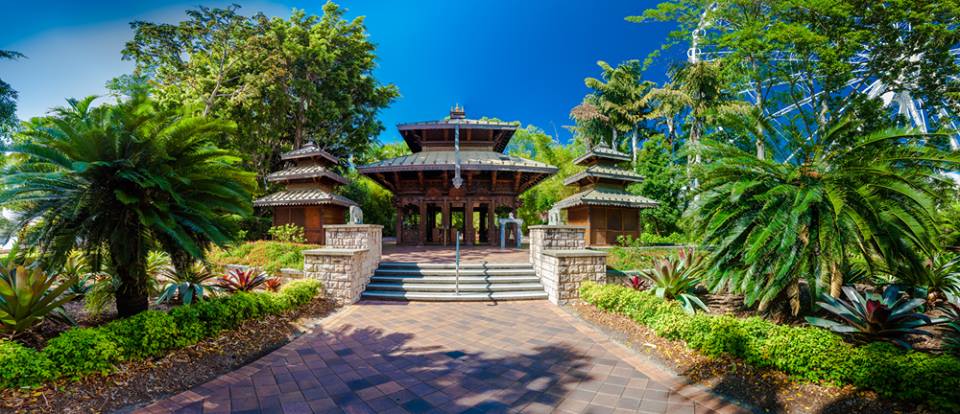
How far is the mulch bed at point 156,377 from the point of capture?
310cm

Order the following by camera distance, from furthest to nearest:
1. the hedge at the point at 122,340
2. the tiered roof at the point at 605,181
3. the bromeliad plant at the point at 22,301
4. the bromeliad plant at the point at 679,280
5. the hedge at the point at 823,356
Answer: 1. the tiered roof at the point at 605,181
2. the bromeliad plant at the point at 679,280
3. the bromeliad plant at the point at 22,301
4. the hedge at the point at 122,340
5. the hedge at the point at 823,356

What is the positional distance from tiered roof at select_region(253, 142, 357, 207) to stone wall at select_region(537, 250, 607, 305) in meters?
8.50

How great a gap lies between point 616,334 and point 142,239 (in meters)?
7.03

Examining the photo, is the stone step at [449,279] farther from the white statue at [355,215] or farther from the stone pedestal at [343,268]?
the white statue at [355,215]

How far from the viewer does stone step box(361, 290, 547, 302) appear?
7.86m

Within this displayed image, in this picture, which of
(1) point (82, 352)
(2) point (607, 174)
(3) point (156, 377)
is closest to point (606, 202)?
(2) point (607, 174)

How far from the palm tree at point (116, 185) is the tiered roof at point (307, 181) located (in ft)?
27.7

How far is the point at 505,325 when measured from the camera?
246 inches

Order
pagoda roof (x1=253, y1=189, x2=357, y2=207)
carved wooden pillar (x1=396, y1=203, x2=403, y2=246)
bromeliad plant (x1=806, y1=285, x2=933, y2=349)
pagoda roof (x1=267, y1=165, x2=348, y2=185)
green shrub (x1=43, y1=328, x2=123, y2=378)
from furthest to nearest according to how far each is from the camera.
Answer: carved wooden pillar (x1=396, y1=203, x2=403, y2=246) < pagoda roof (x1=267, y1=165, x2=348, y2=185) < pagoda roof (x1=253, y1=189, x2=357, y2=207) < bromeliad plant (x1=806, y1=285, x2=933, y2=349) < green shrub (x1=43, y1=328, x2=123, y2=378)

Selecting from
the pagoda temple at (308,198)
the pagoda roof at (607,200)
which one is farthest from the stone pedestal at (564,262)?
the pagoda temple at (308,198)

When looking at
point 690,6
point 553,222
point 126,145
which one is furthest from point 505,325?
point 690,6

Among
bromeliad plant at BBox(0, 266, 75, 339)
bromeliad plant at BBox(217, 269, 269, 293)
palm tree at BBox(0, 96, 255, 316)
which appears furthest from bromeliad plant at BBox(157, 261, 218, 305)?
bromeliad plant at BBox(0, 266, 75, 339)

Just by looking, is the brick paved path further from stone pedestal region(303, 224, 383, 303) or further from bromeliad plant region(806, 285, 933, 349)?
bromeliad plant region(806, 285, 933, 349)

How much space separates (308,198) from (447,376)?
1110 cm
